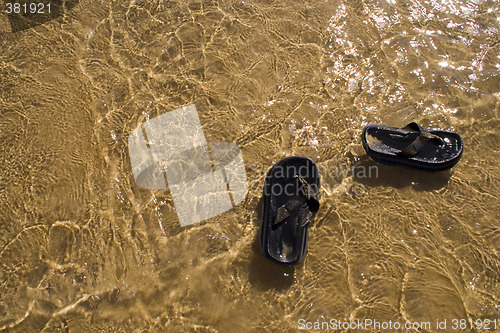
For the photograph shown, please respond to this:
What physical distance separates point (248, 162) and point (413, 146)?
1385 mm

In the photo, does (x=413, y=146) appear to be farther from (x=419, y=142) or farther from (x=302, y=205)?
(x=302, y=205)

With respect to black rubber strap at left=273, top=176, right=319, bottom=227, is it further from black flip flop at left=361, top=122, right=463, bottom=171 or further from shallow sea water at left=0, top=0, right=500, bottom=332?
black flip flop at left=361, top=122, right=463, bottom=171

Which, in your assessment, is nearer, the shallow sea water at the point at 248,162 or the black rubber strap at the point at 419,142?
the shallow sea water at the point at 248,162

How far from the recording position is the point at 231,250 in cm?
297

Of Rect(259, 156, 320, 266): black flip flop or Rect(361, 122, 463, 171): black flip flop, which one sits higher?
Rect(361, 122, 463, 171): black flip flop

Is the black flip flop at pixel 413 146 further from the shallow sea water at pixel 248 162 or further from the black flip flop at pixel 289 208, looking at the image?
the black flip flop at pixel 289 208

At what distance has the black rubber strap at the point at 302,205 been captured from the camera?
2883 mm

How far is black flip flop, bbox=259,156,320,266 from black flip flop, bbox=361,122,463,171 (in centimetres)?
60

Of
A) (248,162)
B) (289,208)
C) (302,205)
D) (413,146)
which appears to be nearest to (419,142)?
(413,146)

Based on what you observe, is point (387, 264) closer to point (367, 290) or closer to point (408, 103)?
point (367, 290)

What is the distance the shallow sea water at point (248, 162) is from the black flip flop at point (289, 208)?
5.7 inches

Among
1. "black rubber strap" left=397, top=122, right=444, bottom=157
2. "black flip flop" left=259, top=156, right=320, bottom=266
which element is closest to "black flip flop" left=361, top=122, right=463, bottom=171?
"black rubber strap" left=397, top=122, right=444, bottom=157

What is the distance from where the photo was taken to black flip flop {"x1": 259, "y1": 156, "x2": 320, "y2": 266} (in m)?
2.87

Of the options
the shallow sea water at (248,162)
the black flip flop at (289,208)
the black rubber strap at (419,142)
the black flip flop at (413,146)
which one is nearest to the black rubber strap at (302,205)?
the black flip flop at (289,208)
